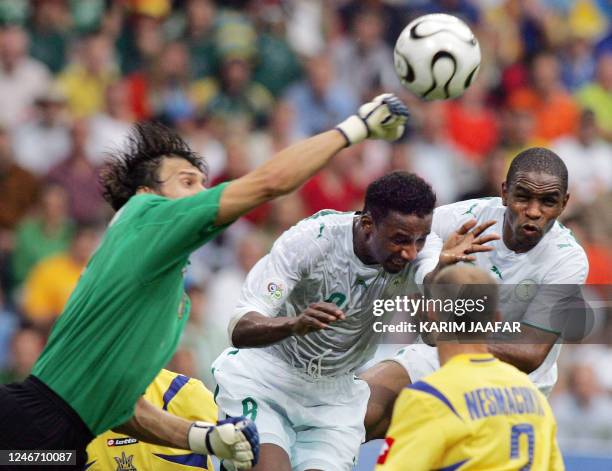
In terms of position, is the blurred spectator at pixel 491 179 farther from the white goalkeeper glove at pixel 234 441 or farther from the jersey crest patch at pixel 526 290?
the white goalkeeper glove at pixel 234 441

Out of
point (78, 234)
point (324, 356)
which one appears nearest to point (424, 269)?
point (324, 356)

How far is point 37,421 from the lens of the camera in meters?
5.80

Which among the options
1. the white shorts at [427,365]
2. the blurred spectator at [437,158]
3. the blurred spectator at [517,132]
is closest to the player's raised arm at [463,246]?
the white shorts at [427,365]

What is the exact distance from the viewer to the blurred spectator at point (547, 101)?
47.5 ft

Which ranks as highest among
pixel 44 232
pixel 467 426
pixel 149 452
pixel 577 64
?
pixel 577 64

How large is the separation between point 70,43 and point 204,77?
1473 mm

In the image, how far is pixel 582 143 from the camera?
46.2ft

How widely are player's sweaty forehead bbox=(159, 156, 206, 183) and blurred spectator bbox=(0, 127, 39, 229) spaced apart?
5884 mm

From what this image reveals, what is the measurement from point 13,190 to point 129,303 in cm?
678

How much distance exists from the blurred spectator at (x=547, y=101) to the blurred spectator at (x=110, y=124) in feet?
14.7

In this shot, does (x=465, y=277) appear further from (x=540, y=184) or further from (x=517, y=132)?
(x=517, y=132)

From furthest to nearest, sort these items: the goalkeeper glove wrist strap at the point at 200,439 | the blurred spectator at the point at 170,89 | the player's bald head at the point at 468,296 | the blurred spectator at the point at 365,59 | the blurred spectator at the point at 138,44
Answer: the blurred spectator at the point at 365,59 → the blurred spectator at the point at 138,44 → the blurred spectator at the point at 170,89 → the goalkeeper glove wrist strap at the point at 200,439 → the player's bald head at the point at 468,296

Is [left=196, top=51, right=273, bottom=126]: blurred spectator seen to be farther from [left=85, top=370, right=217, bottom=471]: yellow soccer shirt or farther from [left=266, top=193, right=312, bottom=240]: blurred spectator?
[left=85, top=370, right=217, bottom=471]: yellow soccer shirt

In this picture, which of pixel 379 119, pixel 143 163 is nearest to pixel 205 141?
pixel 143 163
